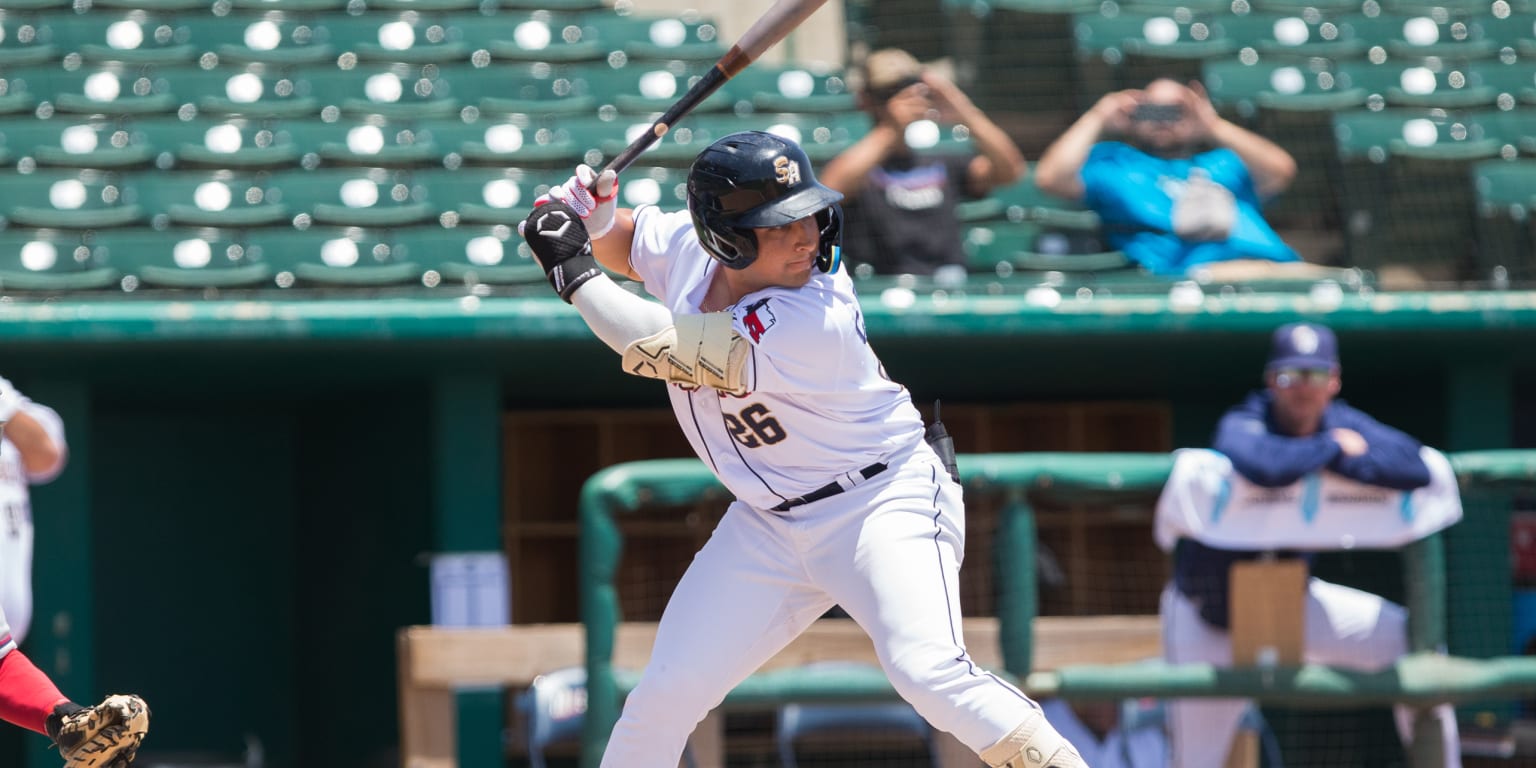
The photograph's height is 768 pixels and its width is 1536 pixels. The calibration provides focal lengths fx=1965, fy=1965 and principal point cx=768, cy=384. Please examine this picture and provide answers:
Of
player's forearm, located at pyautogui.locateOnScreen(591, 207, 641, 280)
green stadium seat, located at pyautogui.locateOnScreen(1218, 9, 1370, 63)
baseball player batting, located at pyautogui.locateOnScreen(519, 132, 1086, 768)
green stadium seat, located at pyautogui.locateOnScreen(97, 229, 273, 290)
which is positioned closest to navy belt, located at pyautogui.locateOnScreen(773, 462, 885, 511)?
baseball player batting, located at pyautogui.locateOnScreen(519, 132, 1086, 768)

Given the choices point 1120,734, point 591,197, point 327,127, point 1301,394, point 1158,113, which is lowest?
point 1120,734

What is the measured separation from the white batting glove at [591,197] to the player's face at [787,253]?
32 centimetres

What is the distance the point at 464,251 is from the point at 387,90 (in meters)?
1.29

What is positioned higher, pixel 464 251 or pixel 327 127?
pixel 327 127

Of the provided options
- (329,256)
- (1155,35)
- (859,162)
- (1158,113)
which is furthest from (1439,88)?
(329,256)

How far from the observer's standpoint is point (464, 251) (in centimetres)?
640

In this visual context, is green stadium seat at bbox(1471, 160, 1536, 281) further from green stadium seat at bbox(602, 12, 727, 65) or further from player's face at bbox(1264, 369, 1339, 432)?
green stadium seat at bbox(602, 12, 727, 65)

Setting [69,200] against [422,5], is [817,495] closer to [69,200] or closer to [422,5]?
[69,200]

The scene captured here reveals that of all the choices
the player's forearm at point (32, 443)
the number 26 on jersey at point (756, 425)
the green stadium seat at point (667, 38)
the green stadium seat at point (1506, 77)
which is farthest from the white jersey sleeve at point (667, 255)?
the green stadium seat at point (1506, 77)

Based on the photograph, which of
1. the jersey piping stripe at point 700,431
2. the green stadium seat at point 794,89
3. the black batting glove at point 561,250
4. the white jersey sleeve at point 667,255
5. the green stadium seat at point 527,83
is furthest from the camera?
the green stadium seat at point 527,83

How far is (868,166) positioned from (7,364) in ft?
8.79

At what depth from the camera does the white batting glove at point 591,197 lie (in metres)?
3.50

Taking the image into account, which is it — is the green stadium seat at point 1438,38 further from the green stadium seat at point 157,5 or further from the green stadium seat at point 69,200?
the green stadium seat at point 69,200

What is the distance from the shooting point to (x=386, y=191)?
6754mm
